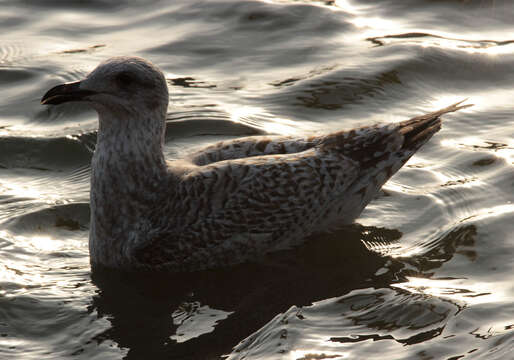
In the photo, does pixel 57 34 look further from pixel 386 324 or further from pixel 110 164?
pixel 386 324

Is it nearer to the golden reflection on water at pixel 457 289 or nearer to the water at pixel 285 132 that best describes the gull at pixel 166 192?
the water at pixel 285 132

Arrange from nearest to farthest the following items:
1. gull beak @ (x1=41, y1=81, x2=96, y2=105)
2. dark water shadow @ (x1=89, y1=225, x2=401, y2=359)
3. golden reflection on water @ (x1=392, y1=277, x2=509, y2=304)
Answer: dark water shadow @ (x1=89, y1=225, x2=401, y2=359) < golden reflection on water @ (x1=392, y1=277, x2=509, y2=304) < gull beak @ (x1=41, y1=81, x2=96, y2=105)

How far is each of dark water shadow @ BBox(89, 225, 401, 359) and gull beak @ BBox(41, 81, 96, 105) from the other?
4.71ft

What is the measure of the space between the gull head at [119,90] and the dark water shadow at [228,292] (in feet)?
4.42

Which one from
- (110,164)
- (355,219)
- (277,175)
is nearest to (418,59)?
(355,219)

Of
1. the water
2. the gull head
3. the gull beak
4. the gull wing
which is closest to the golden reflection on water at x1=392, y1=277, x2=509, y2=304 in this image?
the water

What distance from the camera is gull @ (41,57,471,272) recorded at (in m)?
7.66

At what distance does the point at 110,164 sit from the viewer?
7.80m

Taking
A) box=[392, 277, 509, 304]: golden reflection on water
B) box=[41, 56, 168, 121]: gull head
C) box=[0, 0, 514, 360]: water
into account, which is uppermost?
box=[41, 56, 168, 121]: gull head

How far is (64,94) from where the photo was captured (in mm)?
7465

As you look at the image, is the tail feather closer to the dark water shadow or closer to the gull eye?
the dark water shadow

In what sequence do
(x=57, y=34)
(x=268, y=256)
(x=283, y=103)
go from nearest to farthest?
(x=268, y=256) → (x=283, y=103) → (x=57, y=34)

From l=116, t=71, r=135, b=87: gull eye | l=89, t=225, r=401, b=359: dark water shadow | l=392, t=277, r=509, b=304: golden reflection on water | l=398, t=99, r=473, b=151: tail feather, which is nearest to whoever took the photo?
l=89, t=225, r=401, b=359: dark water shadow

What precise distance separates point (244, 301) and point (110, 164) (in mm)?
1559
